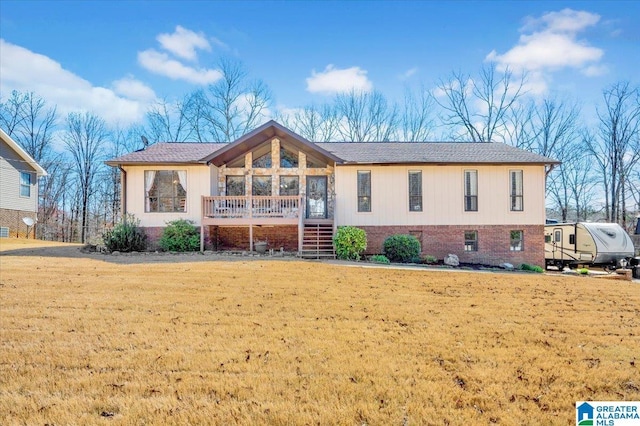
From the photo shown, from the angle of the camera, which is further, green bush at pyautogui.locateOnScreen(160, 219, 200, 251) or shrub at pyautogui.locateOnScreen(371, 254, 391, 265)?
green bush at pyautogui.locateOnScreen(160, 219, 200, 251)

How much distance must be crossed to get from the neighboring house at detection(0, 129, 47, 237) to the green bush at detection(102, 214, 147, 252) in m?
11.6

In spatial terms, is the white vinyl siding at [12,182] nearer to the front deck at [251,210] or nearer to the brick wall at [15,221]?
the brick wall at [15,221]

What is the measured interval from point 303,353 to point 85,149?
37.1m

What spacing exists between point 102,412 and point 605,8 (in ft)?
58.7

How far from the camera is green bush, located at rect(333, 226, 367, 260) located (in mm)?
15195

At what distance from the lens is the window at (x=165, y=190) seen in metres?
17.1

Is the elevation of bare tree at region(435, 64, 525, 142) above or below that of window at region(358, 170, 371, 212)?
above

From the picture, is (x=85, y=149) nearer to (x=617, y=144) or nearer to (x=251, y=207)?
(x=251, y=207)

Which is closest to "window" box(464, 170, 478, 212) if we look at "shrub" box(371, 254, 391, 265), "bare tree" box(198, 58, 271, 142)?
"shrub" box(371, 254, 391, 265)

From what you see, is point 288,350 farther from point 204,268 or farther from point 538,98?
point 538,98

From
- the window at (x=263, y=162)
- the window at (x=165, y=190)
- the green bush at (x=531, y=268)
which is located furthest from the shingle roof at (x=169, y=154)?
the green bush at (x=531, y=268)

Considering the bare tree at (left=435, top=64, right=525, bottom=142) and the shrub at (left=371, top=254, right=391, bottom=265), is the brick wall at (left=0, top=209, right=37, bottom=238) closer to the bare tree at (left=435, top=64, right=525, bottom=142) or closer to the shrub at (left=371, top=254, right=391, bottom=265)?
the shrub at (left=371, top=254, right=391, bottom=265)

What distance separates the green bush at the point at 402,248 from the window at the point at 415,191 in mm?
1763

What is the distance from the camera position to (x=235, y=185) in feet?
59.0
